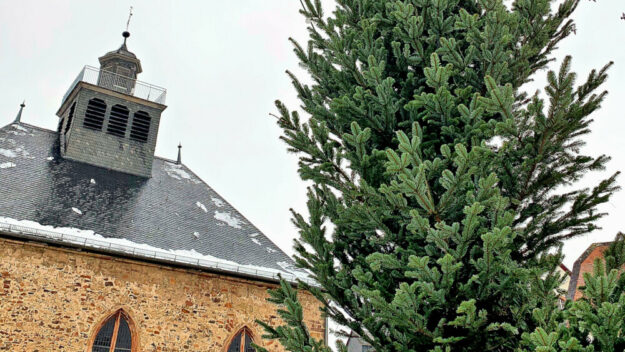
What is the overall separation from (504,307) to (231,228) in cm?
912

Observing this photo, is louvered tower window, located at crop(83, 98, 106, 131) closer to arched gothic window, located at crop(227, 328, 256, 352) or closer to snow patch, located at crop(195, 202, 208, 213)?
snow patch, located at crop(195, 202, 208, 213)

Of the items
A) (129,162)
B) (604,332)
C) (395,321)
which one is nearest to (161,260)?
(129,162)

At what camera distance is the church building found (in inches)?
348

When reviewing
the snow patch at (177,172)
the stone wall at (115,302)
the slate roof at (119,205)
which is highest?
the snow patch at (177,172)

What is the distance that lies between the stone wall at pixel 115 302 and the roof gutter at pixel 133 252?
169 mm

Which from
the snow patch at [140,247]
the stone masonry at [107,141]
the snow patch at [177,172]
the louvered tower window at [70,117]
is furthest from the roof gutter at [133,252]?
the louvered tower window at [70,117]

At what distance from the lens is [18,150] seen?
38.3 feet

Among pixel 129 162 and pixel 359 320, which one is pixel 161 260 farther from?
pixel 359 320

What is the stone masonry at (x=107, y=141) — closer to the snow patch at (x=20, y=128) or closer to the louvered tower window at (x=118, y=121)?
the louvered tower window at (x=118, y=121)

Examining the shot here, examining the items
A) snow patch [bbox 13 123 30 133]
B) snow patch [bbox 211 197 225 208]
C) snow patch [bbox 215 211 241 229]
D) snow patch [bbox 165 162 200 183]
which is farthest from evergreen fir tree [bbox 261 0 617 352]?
snow patch [bbox 13 123 30 133]

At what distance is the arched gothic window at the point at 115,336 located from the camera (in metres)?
9.03

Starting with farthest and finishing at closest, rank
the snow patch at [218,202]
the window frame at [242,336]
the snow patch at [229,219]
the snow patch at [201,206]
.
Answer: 1. the snow patch at [218,202]
2. the snow patch at [201,206]
3. the snow patch at [229,219]
4. the window frame at [242,336]

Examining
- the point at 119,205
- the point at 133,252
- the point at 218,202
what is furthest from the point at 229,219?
the point at 133,252

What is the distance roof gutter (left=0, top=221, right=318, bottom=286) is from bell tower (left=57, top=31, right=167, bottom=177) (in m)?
3.70
